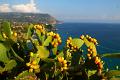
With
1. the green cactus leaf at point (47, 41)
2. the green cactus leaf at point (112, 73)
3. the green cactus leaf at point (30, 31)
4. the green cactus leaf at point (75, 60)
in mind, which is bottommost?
the green cactus leaf at point (112, 73)

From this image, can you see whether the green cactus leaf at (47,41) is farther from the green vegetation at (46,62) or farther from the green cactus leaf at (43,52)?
the green cactus leaf at (43,52)

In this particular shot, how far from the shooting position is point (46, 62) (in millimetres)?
2670

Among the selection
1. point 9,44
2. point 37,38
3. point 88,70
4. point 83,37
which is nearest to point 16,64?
point 9,44

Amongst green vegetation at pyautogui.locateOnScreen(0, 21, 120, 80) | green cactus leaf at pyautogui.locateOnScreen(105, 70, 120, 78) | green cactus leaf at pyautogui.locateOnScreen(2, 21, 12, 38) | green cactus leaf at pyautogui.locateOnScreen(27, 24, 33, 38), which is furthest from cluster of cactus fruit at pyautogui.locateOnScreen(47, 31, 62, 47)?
green cactus leaf at pyautogui.locateOnScreen(105, 70, 120, 78)

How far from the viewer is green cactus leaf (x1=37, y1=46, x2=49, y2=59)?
8.72 ft

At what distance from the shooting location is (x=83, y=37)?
10.3 ft

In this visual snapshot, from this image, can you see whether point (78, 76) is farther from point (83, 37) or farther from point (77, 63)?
point (83, 37)

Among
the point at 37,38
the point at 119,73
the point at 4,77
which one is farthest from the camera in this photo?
the point at 37,38

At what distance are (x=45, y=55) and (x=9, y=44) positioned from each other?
0.32 metres

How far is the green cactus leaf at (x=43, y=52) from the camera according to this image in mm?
2659

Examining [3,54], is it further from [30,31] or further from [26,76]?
[30,31]

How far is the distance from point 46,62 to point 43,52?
89 mm

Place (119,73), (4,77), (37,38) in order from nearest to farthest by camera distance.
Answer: (119,73), (4,77), (37,38)

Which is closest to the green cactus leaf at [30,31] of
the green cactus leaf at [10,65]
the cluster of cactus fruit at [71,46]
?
the cluster of cactus fruit at [71,46]
